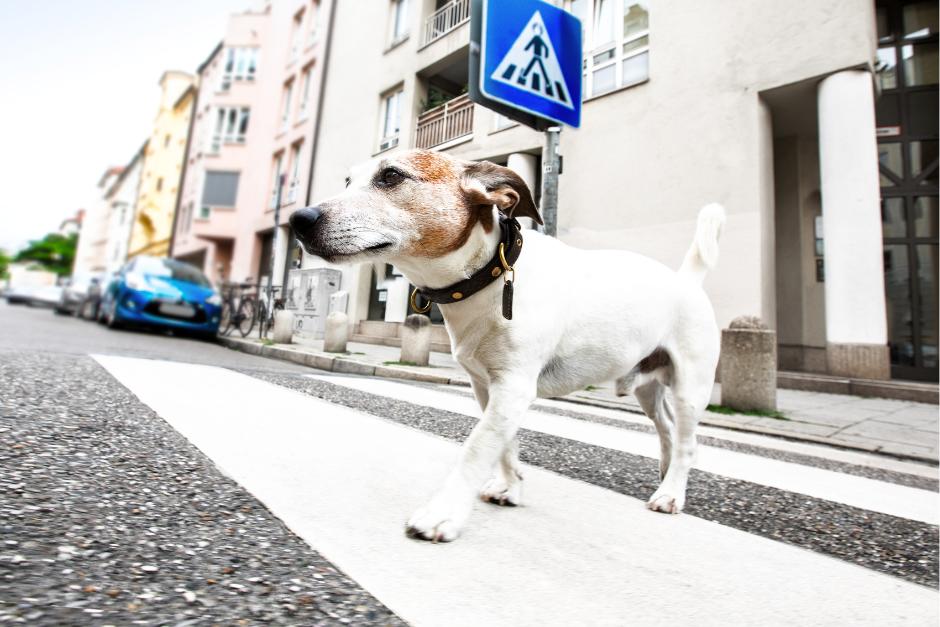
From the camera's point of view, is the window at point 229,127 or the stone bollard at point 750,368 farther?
the window at point 229,127

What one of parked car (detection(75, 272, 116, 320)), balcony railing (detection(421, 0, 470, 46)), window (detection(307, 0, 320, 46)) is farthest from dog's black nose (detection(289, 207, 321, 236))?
window (detection(307, 0, 320, 46))

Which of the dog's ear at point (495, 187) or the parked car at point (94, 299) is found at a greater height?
the parked car at point (94, 299)

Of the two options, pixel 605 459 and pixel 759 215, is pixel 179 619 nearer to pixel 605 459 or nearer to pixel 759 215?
pixel 605 459

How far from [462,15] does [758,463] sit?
12.0ft

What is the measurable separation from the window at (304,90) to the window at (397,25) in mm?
11806

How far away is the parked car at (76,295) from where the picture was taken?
1648 centimetres

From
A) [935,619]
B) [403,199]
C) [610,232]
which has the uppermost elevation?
[610,232]

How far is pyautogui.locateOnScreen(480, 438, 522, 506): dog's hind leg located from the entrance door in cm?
942

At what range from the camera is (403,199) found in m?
1.49

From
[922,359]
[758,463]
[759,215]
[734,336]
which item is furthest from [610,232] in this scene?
[758,463]

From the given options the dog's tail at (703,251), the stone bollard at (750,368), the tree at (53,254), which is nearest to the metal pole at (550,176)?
the stone bollard at (750,368)

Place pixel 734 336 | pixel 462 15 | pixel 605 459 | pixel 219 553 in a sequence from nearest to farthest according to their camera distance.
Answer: pixel 219 553
pixel 605 459
pixel 462 15
pixel 734 336

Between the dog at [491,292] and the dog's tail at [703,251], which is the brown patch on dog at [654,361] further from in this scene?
the dog's tail at [703,251]

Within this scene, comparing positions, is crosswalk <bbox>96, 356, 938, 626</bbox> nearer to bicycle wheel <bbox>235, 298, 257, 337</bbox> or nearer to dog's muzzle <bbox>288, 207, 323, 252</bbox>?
dog's muzzle <bbox>288, 207, 323, 252</bbox>
